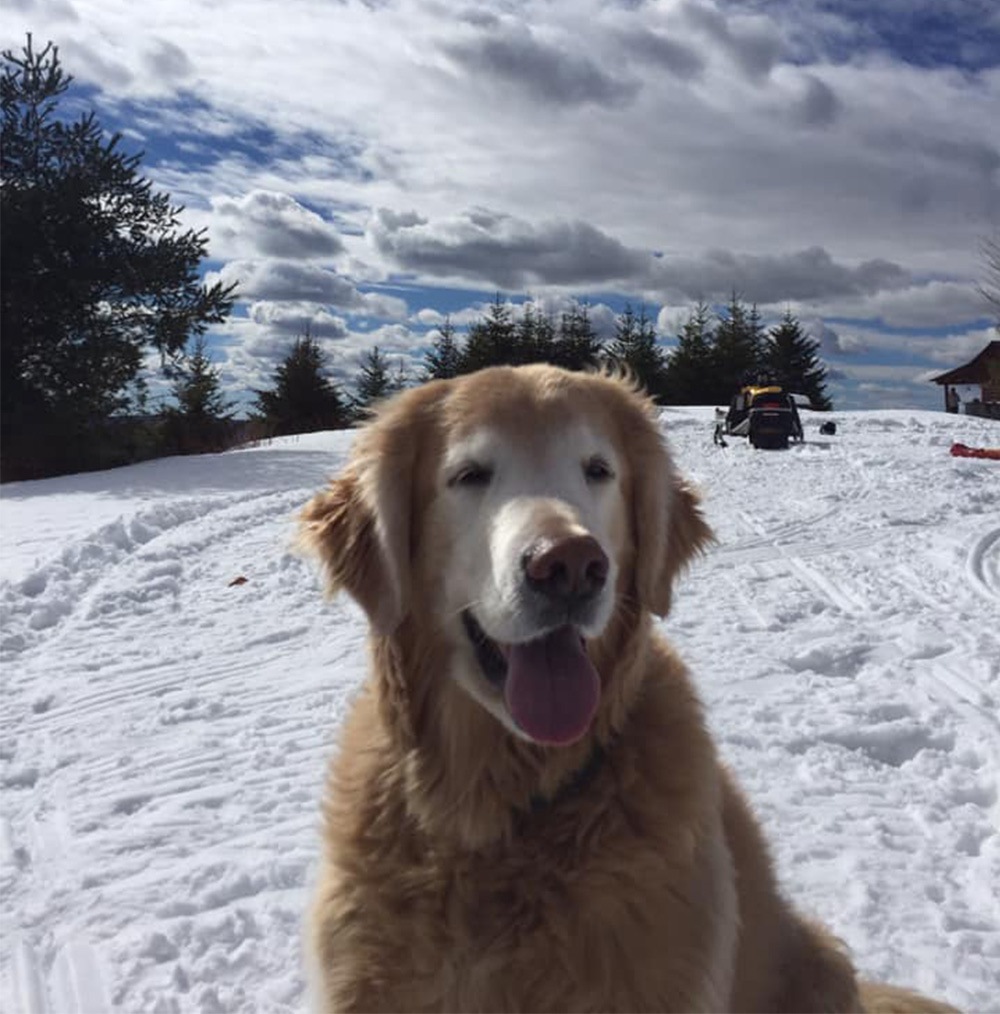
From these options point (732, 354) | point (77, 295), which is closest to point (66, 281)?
point (77, 295)

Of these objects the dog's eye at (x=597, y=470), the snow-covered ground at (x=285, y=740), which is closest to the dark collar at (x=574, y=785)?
the dog's eye at (x=597, y=470)

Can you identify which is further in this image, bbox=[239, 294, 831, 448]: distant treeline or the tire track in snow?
bbox=[239, 294, 831, 448]: distant treeline

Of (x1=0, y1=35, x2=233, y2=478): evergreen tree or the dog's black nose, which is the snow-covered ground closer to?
the dog's black nose

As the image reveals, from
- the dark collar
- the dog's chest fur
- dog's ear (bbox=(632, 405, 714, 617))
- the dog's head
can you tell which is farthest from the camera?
dog's ear (bbox=(632, 405, 714, 617))

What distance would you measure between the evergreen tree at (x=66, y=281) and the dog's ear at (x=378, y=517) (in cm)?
1899

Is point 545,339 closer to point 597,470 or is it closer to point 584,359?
point 584,359

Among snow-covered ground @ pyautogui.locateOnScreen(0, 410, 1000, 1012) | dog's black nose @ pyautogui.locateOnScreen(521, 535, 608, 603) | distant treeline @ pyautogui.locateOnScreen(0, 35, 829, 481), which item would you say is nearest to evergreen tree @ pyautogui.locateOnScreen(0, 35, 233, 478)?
distant treeline @ pyautogui.locateOnScreen(0, 35, 829, 481)

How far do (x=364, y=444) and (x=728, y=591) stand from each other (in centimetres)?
561

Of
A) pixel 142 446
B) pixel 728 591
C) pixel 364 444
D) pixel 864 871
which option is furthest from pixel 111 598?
pixel 142 446

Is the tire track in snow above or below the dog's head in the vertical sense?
below

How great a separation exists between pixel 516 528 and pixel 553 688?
0.43 metres

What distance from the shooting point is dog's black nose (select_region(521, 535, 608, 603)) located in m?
2.10

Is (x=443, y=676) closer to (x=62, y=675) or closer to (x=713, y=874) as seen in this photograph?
(x=713, y=874)

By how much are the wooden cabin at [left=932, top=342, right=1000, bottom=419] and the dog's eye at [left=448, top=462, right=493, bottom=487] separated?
34.3m
